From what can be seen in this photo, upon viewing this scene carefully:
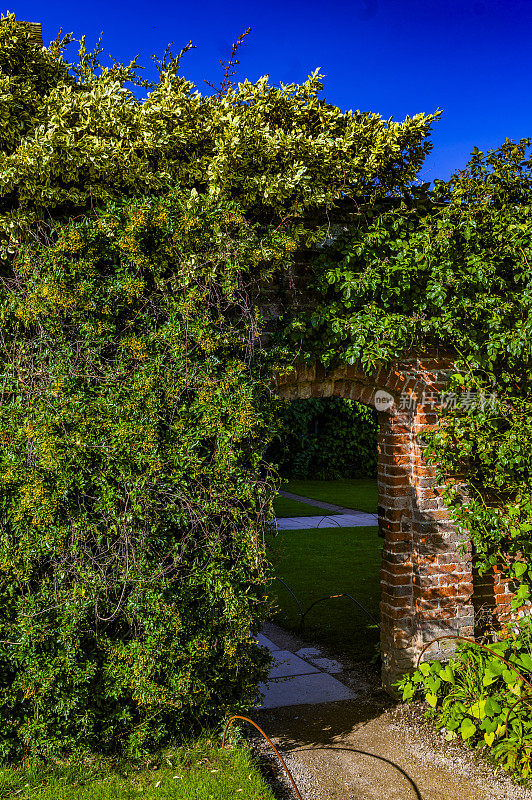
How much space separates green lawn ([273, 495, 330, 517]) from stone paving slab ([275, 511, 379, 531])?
0.34 meters

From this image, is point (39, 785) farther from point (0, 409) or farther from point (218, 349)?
point (218, 349)

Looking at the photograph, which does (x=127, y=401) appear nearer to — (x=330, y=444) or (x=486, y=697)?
(x=486, y=697)

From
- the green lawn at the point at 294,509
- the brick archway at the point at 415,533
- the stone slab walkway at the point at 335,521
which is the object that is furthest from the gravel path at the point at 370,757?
the green lawn at the point at 294,509

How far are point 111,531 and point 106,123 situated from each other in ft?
7.77

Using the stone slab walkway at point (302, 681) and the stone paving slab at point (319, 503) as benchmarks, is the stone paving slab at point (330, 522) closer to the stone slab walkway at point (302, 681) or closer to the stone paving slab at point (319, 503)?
the stone paving slab at point (319, 503)

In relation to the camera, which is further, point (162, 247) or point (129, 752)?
Result: point (162, 247)

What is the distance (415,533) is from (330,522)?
7.15 meters

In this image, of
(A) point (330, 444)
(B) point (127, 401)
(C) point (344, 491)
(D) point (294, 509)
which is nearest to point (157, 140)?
(B) point (127, 401)

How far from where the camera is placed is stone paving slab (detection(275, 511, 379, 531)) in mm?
11555

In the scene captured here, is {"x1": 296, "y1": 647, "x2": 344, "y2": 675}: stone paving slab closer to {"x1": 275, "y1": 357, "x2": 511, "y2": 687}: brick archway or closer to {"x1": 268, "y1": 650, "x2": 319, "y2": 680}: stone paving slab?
{"x1": 268, "y1": 650, "x2": 319, "y2": 680}: stone paving slab

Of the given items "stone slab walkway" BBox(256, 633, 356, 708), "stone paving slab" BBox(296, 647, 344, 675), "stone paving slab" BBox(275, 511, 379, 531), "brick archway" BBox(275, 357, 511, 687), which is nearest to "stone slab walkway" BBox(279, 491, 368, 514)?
"stone paving slab" BBox(275, 511, 379, 531)

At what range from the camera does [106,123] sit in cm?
370

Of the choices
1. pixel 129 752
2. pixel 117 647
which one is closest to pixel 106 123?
pixel 117 647

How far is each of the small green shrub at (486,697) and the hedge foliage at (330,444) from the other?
1207 cm
